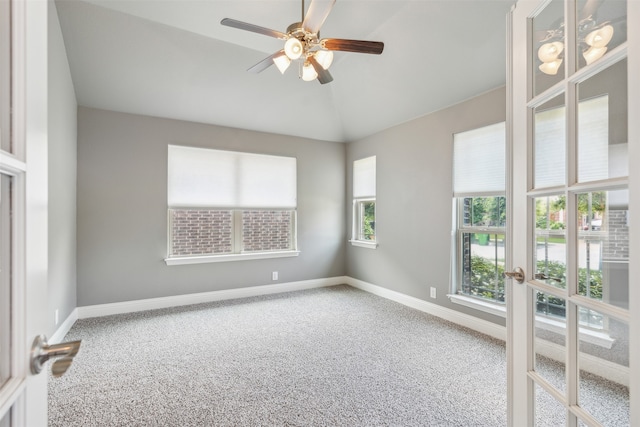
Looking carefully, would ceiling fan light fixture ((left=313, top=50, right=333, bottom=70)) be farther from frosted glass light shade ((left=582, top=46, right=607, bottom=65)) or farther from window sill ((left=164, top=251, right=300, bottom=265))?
window sill ((left=164, top=251, right=300, bottom=265))

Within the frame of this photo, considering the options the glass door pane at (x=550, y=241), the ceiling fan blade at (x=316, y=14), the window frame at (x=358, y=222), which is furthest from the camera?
the window frame at (x=358, y=222)

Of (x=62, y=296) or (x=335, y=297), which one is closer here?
(x=62, y=296)

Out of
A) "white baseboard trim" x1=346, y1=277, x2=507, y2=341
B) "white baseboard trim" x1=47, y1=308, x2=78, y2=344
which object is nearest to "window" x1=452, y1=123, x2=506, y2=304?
"white baseboard trim" x1=346, y1=277, x2=507, y2=341

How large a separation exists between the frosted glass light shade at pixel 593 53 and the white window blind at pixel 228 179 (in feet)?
13.1

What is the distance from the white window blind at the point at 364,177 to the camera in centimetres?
475

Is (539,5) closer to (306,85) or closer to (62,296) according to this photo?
(306,85)

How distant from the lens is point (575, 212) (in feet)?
3.34

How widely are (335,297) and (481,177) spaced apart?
2.51 meters

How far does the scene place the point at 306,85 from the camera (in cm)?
408

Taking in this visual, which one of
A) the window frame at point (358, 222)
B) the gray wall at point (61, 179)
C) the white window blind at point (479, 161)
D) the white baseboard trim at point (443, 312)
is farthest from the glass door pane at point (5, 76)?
the window frame at point (358, 222)

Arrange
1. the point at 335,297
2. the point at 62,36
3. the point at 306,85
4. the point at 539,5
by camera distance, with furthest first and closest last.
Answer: the point at 335,297 → the point at 306,85 → the point at 62,36 → the point at 539,5

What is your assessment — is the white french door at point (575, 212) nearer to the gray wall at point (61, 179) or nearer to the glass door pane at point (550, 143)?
the glass door pane at point (550, 143)

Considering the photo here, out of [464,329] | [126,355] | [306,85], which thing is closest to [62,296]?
[126,355]

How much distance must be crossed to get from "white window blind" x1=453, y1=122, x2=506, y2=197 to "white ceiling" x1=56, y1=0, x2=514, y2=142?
0.44m
